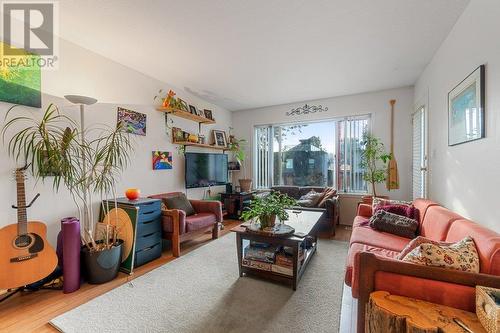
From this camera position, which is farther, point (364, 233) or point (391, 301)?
point (364, 233)

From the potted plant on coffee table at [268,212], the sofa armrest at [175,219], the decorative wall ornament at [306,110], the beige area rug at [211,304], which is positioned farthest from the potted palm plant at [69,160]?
the decorative wall ornament at [306,110]

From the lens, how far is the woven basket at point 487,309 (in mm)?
925

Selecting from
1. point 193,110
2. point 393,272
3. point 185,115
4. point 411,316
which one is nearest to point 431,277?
point 393,272

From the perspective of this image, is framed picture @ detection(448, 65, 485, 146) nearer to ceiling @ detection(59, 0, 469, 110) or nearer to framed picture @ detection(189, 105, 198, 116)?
ceiling @ detection(59, 0, 469, 110)

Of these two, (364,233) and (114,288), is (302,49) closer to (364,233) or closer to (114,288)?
(364,233)

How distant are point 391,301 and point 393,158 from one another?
3.49m

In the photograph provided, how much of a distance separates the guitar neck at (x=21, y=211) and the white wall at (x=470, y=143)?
3.76 m

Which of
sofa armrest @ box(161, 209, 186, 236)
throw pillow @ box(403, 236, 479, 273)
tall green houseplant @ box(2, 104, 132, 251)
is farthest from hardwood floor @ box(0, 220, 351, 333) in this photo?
throw pillow @ box(403, 236, 479, 273)

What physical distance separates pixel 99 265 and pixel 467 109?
3.76m

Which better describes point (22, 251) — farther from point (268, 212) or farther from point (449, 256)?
point (449, 256)

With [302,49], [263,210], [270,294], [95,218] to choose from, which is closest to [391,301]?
[270,294]

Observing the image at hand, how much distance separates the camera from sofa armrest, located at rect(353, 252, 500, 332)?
1170 mm

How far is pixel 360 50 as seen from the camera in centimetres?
270

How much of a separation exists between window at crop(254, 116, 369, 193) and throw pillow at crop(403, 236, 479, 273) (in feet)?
10.6
